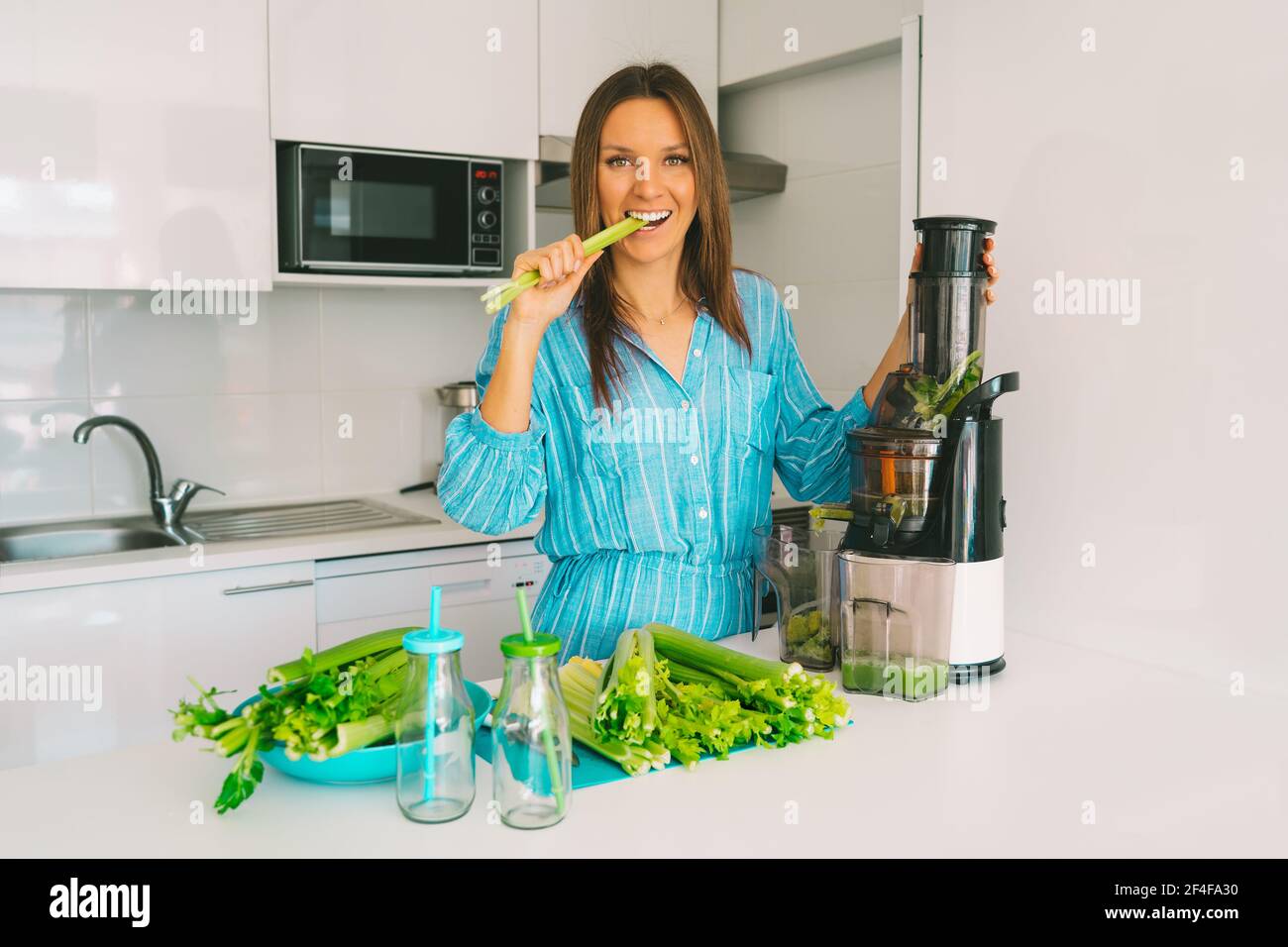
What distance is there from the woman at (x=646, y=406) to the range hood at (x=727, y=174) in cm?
114

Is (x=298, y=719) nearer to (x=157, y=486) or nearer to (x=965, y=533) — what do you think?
(x=965, y=533)

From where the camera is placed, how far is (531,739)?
40.3 inches

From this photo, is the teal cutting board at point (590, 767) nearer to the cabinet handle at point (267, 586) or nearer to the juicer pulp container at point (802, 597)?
the juicer pulp container at point (802, 597)

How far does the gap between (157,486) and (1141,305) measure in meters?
2.16

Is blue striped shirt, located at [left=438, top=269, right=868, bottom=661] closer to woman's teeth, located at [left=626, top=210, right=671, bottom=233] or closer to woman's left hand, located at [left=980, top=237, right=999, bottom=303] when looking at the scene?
woman's teeth, located at [left=626, top=210, right=671, bottom=233]

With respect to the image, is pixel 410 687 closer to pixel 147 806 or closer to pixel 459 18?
pixel 147 806

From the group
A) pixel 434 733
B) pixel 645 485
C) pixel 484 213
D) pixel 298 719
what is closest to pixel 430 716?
pixel 434 733

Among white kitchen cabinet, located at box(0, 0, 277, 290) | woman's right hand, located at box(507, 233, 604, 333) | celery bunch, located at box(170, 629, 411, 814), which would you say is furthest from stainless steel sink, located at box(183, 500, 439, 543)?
celery bunch, located at box(170, 629, 411, 814)

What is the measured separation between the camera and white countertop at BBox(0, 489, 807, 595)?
2172mm

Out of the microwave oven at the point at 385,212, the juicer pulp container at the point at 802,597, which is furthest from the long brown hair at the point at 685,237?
the microwave oven at the point at 385,212

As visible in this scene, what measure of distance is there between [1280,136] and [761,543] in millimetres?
816

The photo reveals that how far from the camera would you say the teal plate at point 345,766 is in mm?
1093

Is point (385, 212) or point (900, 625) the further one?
point (385, 212)

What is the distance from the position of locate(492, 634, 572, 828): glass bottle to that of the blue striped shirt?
615 millimetres
